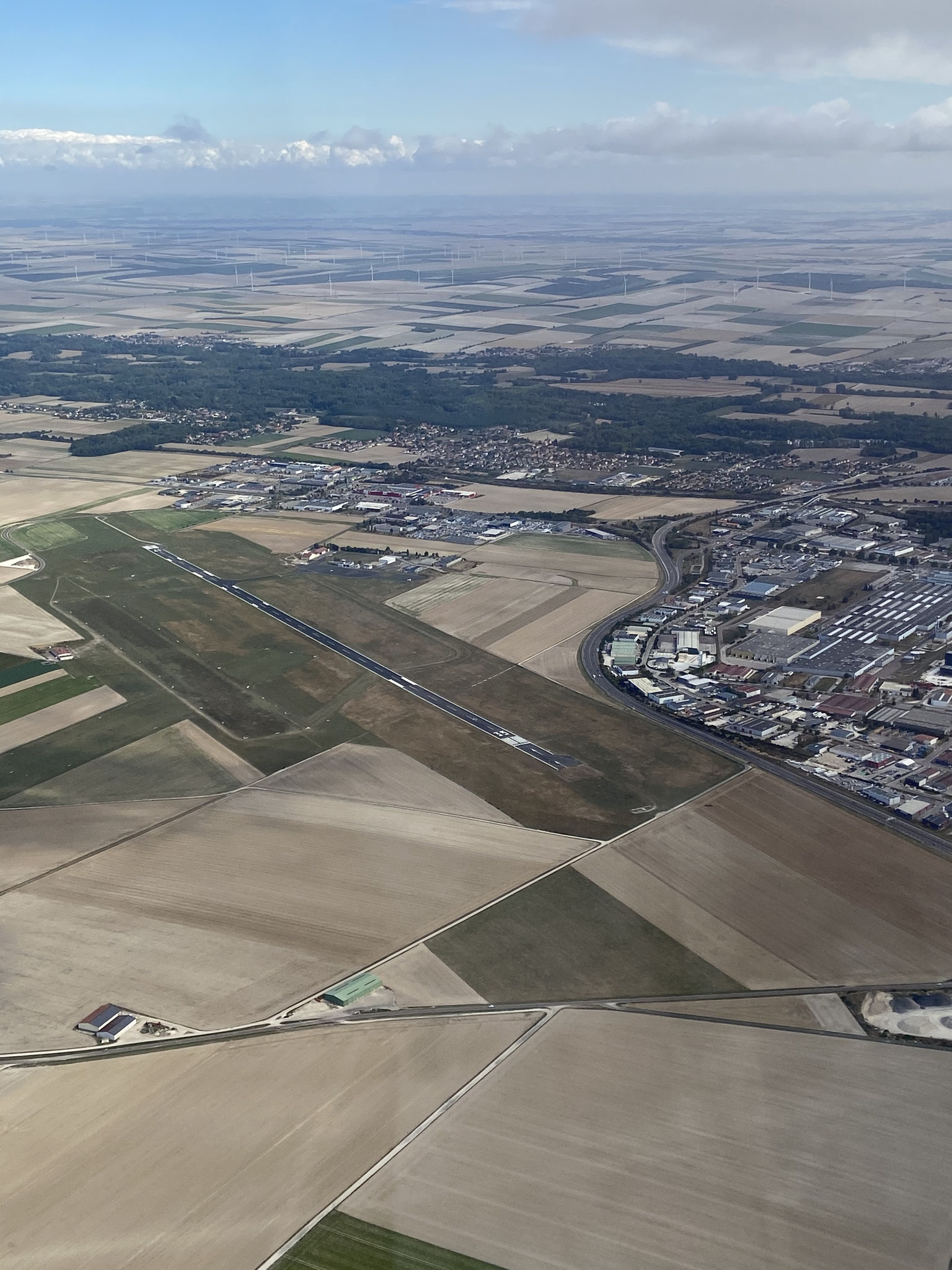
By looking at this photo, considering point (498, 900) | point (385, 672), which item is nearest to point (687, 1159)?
point (498, 900)

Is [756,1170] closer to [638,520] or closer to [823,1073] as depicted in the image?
[823,1073]

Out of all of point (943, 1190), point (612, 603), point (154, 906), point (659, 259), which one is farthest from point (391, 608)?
point (659, 259)

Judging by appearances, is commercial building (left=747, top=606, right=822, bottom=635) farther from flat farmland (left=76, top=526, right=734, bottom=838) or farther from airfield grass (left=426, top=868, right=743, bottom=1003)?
airfield grass (left=426, top=868, right=743, bottom=1003)

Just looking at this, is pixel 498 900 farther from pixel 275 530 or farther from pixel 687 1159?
pixel 275 530

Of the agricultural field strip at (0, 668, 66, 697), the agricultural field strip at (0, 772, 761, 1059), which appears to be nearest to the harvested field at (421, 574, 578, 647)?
the agricultural field strip at (0, 668, 66, 697)

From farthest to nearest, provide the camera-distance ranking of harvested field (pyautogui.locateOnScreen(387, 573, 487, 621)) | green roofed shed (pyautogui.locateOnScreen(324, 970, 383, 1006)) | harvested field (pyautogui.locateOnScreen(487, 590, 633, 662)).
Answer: harvested field (pyautogui.locateOnScreen(387, 573, 487, 621))
harvested field (pyautogui.locateOnScreen(487, 590, 633, 662))
green roofed shed (pyautogui.locateOnScreen(324, 970, 383, 1006))

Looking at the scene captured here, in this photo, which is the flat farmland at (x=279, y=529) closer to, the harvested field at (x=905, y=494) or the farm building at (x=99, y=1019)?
the harvested field at (x=905, y=494)
